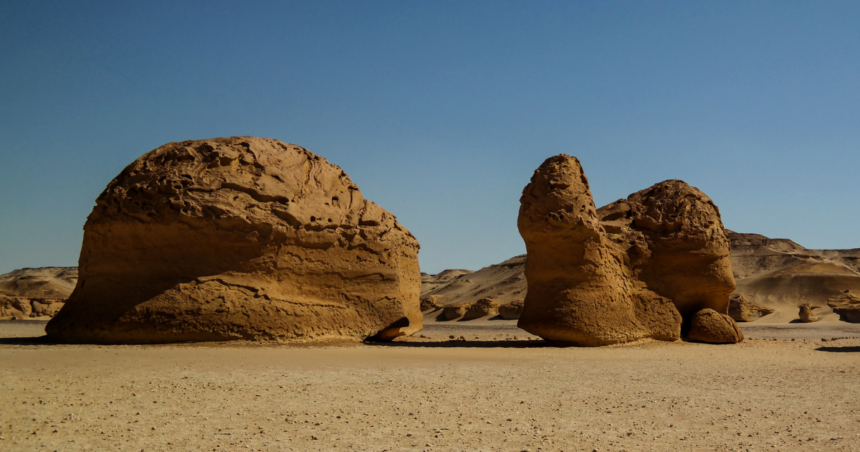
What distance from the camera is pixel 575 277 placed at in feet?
37.2

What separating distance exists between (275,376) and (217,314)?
389 centimetres

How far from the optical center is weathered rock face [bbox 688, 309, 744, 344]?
1237 cm

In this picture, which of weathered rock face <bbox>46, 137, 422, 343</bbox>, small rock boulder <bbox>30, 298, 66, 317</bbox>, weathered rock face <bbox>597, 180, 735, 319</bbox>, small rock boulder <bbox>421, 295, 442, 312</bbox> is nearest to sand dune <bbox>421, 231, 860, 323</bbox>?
small rock boulder <bbox>421, 295, 442, 312</bbox>

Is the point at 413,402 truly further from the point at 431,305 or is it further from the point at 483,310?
the point at 431,305

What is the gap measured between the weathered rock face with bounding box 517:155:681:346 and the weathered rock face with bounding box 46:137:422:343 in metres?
2.70

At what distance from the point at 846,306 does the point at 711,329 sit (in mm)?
19140

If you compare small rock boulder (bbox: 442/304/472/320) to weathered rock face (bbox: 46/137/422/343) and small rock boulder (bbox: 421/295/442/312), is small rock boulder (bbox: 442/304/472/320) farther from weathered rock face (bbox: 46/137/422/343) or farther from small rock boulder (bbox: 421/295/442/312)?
weathered rock face (bbox: 46/137/422/343)

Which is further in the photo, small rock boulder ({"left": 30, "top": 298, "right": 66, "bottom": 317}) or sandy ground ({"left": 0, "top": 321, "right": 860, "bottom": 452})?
small rock boulder ({"left": 30, "top": 298, "right": 66, "bottom": 317})

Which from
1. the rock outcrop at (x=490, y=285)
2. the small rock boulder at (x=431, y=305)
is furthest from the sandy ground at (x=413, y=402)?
the rock outcrop at (x=490, y=285)

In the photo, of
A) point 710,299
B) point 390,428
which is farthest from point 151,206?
point 710,299

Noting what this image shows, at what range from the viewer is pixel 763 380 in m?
7.18

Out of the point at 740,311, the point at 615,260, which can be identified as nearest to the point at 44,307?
the point at 615,260

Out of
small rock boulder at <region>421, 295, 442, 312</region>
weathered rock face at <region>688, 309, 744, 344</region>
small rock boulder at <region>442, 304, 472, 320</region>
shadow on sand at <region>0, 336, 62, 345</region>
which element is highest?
small rock boulder at <region>421, 295, 442, 312</region>

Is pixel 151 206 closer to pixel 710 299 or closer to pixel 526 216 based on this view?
pixel 526 216
